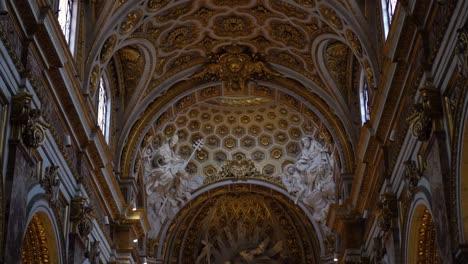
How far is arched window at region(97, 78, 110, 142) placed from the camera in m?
23.2

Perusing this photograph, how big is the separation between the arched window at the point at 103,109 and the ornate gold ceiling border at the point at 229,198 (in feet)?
23.5

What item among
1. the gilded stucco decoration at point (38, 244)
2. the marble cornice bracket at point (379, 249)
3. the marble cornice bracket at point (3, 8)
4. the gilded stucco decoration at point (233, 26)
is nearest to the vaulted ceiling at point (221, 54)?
the gilded stucco decoration at point (233, 26)

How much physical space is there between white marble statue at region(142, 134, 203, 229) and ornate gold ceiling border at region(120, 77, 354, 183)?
1.73 meters

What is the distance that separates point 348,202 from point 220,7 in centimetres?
644

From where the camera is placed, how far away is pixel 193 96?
26453 millimetres

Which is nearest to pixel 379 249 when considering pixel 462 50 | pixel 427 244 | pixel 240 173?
pixel 427 244

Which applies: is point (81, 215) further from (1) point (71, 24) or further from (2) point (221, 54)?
(2) point (221, 54)

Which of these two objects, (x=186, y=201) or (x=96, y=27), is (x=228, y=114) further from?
(x=96, y=27)

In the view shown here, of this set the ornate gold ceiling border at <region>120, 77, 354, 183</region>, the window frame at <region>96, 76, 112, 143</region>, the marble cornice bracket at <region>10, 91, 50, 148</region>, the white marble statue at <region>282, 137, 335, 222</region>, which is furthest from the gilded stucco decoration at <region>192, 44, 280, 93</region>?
the marble cornice bracket at <region>10, 91, 50, 148</region>

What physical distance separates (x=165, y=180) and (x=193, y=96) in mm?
3583

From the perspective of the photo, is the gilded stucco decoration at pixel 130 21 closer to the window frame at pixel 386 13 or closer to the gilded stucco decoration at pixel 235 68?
the gilded stucco decoration at pixel 235 68

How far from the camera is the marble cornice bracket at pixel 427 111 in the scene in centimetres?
1408

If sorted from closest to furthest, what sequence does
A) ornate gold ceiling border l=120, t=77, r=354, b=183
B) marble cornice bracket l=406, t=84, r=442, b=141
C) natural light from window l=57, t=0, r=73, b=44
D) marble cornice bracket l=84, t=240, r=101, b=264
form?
marble cornice bracket l=406, t=84, r=442, b=141
natural light from window l=57, t=0, r=73, b=44
marble cornice bracket l=84, t=240, r=101, b=264
ornate gold ceiling border l=120, t=77, r=354, b=183

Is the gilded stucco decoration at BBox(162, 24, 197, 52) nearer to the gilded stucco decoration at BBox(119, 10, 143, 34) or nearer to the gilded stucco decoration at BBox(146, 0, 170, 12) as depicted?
the gilded stucco decoration at BBox(146, 0, 170, 12)
